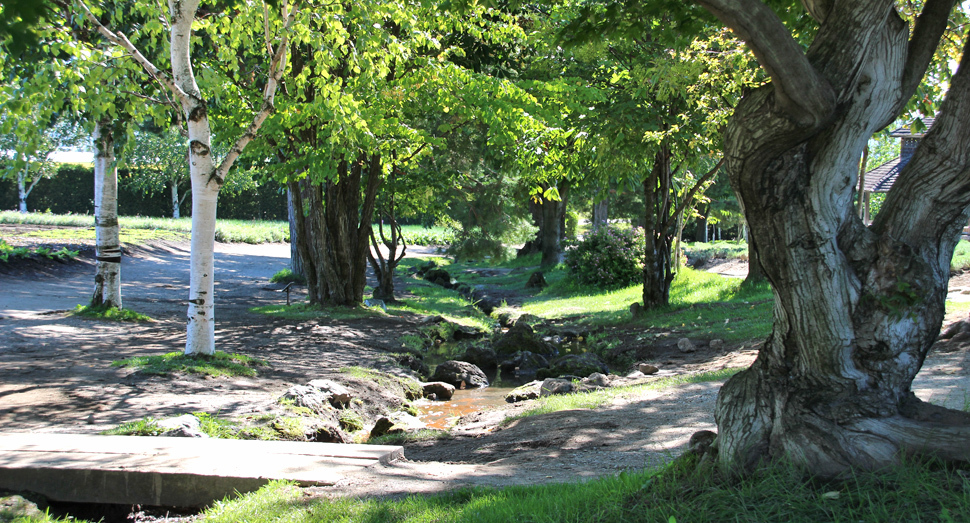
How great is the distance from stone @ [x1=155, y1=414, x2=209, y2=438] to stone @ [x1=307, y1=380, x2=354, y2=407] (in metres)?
1.86

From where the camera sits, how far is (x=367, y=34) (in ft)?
28.4

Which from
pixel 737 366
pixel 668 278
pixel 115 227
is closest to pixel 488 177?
pixel 668 278

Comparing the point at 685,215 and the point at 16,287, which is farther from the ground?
the point at 685,215

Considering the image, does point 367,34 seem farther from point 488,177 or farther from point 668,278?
point 488,177

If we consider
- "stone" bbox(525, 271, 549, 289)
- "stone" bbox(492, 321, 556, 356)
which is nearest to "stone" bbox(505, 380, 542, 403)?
"stone" bbox(492, 321, 556, 356)

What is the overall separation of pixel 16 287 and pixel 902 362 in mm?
17069

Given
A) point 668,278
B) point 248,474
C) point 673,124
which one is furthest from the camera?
point 668,278

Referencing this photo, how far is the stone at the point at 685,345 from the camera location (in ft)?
35.8

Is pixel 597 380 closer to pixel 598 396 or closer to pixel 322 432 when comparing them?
pixel 598 396

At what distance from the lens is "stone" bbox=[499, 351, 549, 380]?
11117mm

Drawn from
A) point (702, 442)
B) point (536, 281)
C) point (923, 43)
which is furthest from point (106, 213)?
point (536, 281)

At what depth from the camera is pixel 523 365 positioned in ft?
37.2

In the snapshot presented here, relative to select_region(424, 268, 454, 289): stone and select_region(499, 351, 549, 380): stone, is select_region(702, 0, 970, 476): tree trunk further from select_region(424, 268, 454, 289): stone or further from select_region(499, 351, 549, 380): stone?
select_region(424, 268, 454, 289): stone

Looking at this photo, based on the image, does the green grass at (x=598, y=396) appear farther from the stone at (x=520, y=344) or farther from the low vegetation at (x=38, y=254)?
the low vegetation at (x=38, y=254)
